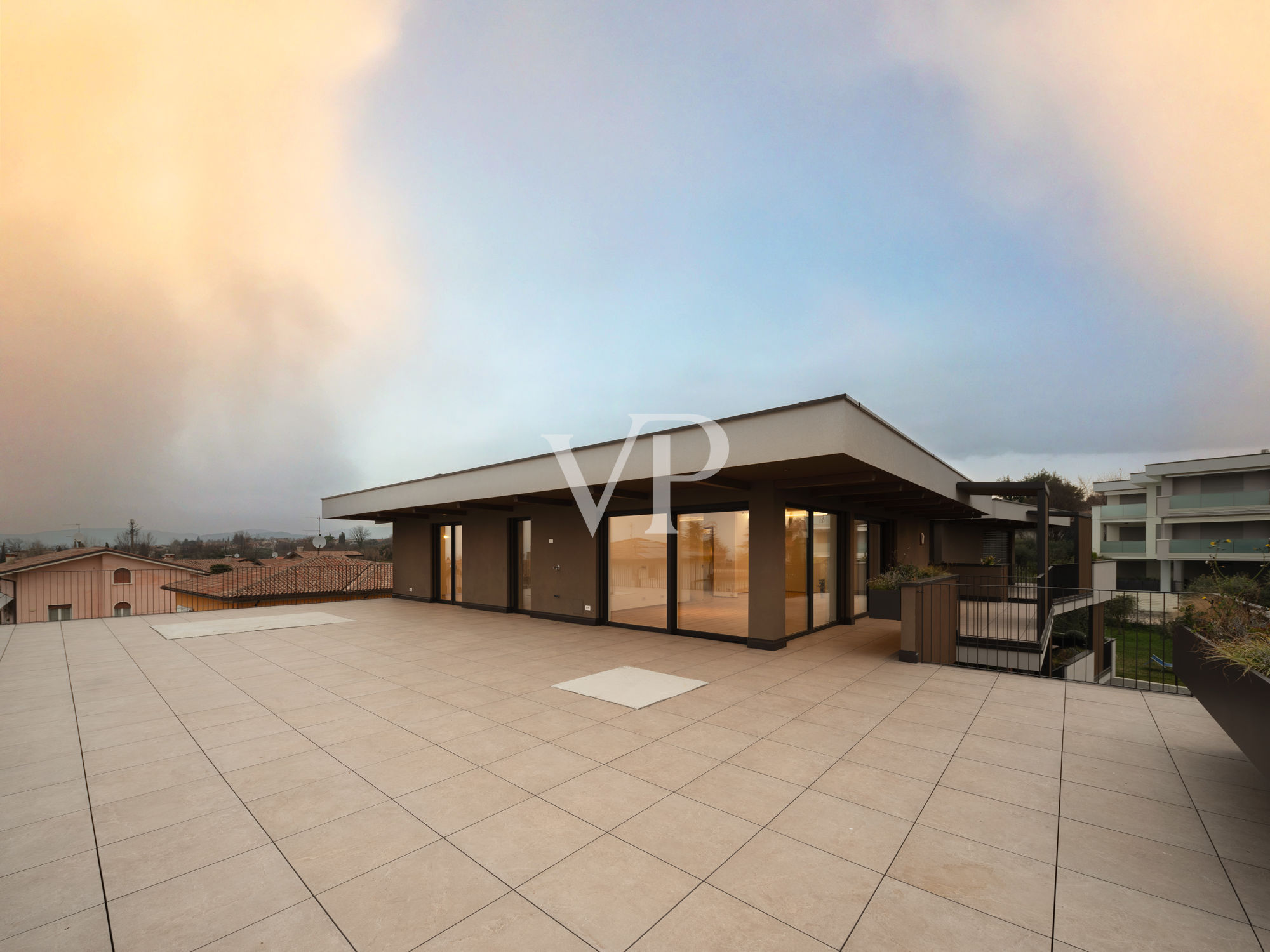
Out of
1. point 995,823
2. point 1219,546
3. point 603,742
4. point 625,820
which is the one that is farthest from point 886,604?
point 1219,546

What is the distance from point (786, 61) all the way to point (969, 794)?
561 inches

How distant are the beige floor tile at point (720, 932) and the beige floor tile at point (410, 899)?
2.50 feet

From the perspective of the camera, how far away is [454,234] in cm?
1539

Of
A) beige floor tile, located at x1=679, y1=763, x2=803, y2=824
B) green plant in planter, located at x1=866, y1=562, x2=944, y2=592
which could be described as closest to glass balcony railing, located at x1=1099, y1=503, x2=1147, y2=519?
green plant in planter, located at x1=866, y1=562, x2=944, y2=592

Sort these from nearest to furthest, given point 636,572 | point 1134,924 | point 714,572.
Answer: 1. point 1134,924
2. point 714,572
3. point 636,572

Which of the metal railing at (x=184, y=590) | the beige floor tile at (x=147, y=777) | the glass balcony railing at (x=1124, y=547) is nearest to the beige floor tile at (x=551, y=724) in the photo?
the beige floor tile at (x=147, y=777)

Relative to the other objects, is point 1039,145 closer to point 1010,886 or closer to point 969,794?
point 969,794

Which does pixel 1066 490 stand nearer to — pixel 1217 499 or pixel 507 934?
pixel 1217 499

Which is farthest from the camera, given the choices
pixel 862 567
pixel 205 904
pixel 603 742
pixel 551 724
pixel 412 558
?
pixel 412 558

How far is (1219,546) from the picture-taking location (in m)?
23.6

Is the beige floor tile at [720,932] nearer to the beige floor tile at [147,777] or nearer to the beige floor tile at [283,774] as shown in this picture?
the beige floor tile at [283,774]

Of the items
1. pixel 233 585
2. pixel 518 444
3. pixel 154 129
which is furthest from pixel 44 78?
pixel 518 444

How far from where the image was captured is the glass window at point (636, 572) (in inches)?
379

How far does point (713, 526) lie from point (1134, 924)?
7015mm
